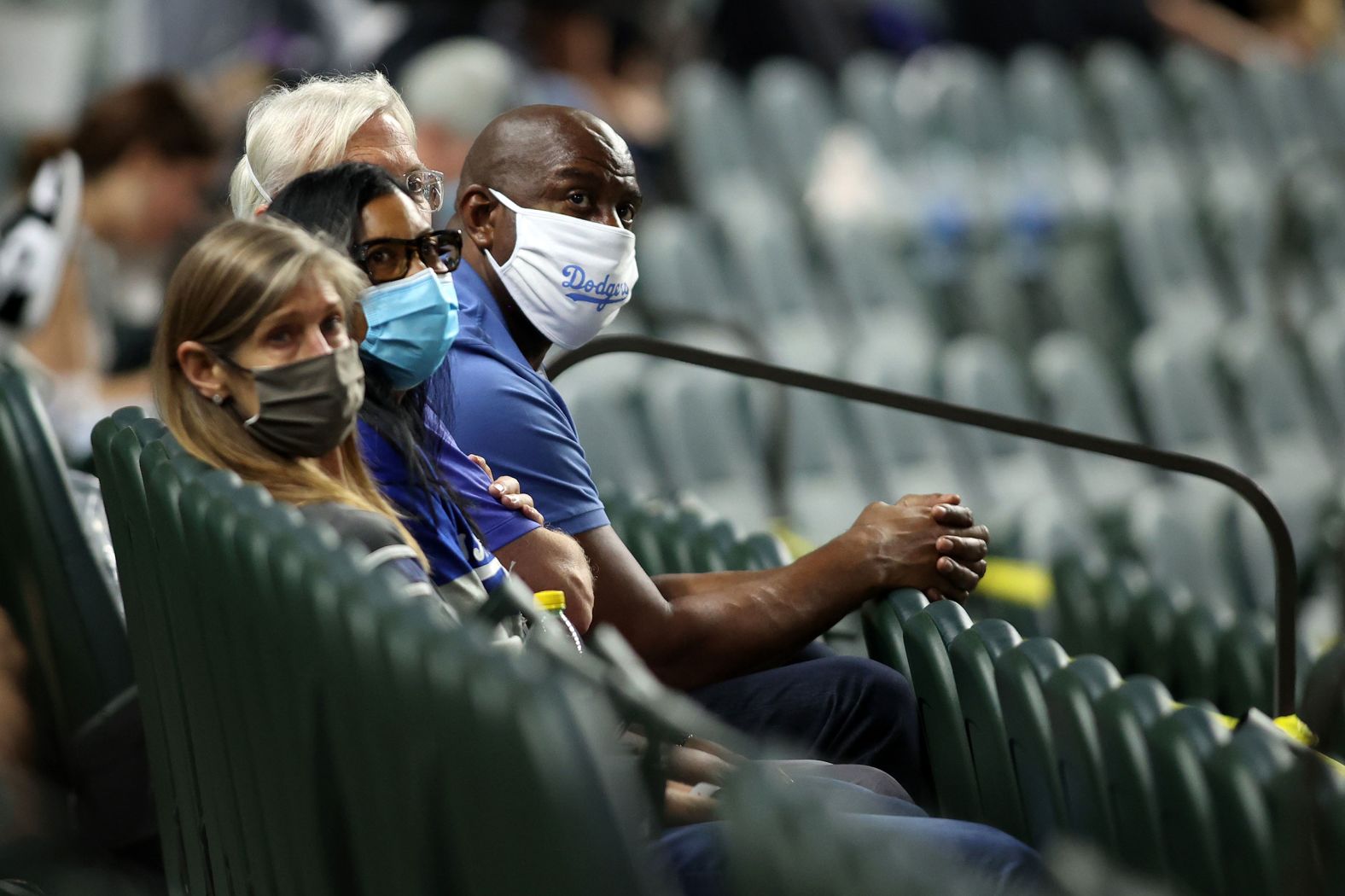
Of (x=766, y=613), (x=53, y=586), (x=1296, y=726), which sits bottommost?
(x=53, y=586)

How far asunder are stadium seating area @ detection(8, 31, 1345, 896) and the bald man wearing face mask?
0.26 ft

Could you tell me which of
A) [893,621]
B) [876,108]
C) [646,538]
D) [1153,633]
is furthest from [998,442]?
[893,621]

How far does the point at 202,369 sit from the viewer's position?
1950 millimetres

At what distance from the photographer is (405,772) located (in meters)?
1.57

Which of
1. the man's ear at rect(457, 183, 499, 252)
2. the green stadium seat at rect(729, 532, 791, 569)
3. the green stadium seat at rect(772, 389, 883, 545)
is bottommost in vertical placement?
the green stadium seat at rect(772, 389, 883, 545)

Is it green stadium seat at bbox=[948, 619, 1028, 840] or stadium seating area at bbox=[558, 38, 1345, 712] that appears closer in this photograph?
green stadium seat at bbox=[948, 619, 1028, 840]

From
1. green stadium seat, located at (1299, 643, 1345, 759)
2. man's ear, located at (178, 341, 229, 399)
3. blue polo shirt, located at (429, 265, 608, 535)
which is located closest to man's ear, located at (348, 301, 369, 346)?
man's ear, located at (178, 341, 229, 399)

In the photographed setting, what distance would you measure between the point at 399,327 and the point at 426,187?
326mm

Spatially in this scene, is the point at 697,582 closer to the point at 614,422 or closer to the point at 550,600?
the point at 550,600

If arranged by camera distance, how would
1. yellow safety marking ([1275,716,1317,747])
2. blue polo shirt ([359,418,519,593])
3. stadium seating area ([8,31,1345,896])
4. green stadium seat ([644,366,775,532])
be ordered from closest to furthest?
stadium seating area ([8,31,1345,896]) → blue polo shirt ([359,418,519,593]) → yellow safety marking ([1275,716,1317,747]) → green stadium seat ([644,366,775,532])

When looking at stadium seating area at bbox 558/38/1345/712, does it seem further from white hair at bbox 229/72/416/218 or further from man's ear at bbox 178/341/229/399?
man's ear at bbox 178/341/229/399

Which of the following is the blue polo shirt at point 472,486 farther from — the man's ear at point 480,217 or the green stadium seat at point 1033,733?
the green stadium seat at point 1033,733

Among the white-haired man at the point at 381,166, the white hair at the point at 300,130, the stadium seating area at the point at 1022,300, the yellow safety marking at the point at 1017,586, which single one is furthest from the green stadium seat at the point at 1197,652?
the white hair at the point at 300,130

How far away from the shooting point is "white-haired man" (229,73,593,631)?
7.16ft
